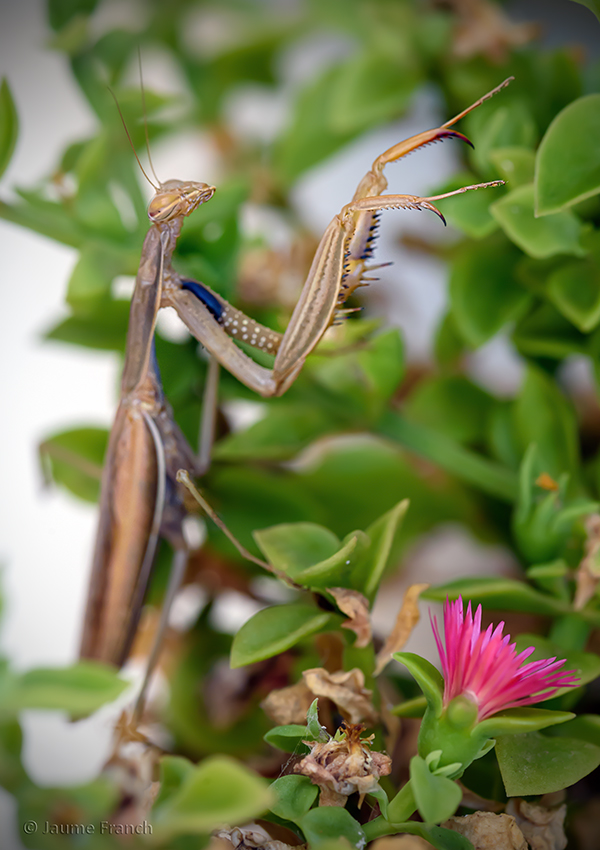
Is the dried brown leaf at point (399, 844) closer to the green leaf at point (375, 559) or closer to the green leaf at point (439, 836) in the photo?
the green leaf at point (439, 836)

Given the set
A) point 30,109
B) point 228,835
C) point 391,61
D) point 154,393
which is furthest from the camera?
point 30,109

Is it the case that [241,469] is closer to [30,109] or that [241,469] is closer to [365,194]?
[365,194]

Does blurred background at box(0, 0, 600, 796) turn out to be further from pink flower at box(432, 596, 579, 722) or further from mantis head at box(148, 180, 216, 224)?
pink flower at box(432, 596, 579, 722)

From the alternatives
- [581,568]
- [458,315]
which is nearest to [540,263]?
[458,315]

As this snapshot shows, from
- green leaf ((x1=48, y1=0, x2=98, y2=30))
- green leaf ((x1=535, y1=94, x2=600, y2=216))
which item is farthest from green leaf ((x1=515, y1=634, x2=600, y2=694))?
green leaf ((x1=48, y1=0, x2=98, y2=30))

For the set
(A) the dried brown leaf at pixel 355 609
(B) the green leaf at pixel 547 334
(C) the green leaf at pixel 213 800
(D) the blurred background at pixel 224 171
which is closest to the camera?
(C) the green leaf at pixel 213 800

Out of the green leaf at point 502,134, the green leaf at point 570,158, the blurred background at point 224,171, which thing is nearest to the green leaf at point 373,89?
the blurred background at point 224,171

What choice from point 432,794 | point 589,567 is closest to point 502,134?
point 589,567
